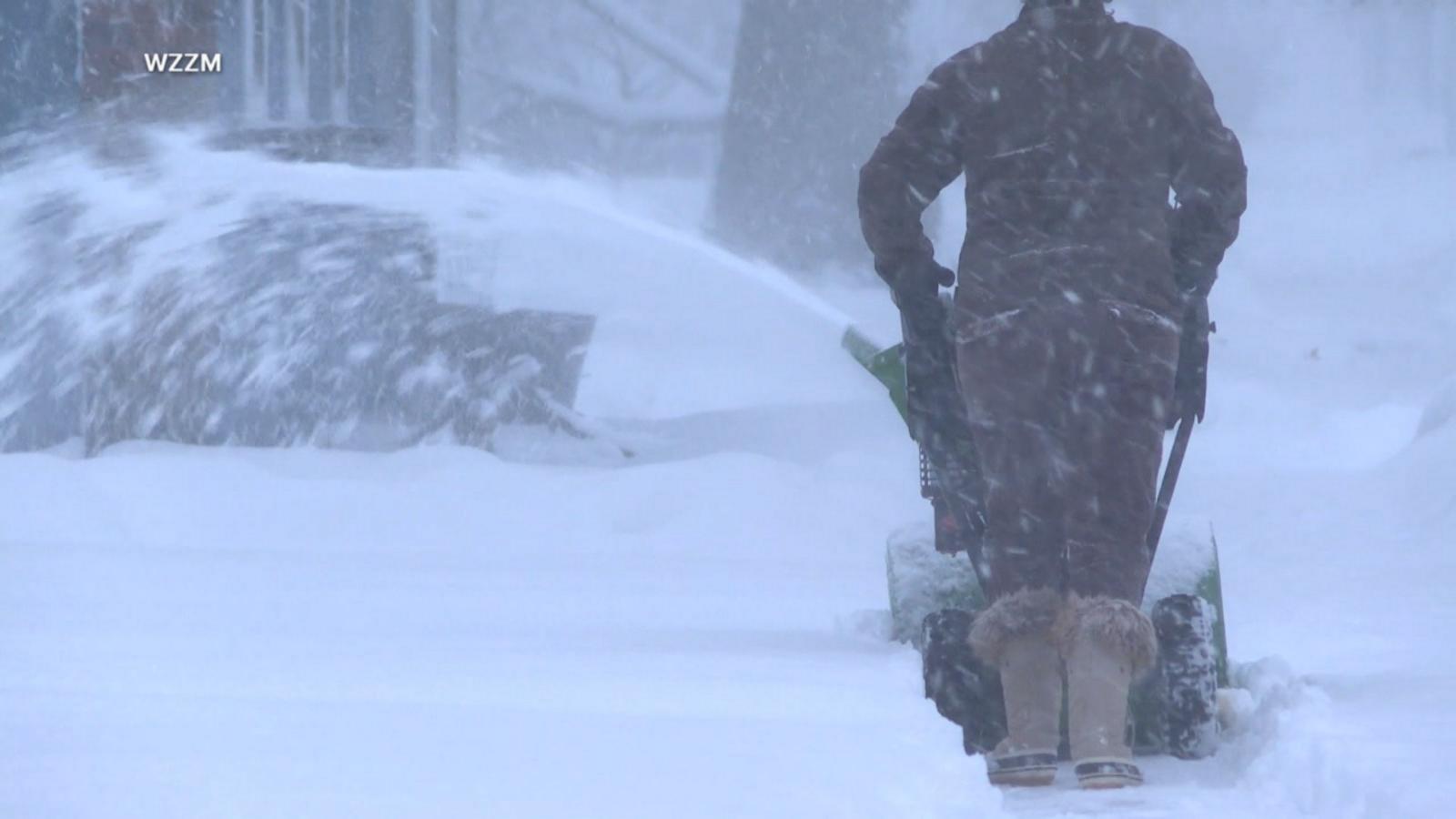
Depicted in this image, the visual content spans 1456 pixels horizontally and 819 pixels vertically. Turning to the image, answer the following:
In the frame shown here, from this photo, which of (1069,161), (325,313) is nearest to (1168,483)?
(1069,161)

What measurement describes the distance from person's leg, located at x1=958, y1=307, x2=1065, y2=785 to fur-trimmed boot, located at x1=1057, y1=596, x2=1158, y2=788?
0.21 ft

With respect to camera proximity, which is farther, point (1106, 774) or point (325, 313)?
point (325, 313)

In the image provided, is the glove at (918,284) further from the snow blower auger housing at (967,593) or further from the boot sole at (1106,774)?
the boot sole at (1106,774)

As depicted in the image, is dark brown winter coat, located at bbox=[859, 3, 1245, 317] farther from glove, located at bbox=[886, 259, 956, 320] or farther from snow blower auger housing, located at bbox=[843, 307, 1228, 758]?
snow blower auger housing, located at bbox=[843, 307, 1228, 758]

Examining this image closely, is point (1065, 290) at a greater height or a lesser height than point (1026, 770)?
greater

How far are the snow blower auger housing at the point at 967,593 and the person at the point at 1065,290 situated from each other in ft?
0.40

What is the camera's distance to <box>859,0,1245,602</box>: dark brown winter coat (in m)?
2.92

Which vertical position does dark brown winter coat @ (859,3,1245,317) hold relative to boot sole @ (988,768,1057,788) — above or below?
above

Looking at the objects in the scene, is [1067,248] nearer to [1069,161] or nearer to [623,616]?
[1069,161]

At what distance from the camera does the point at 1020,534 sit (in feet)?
9.71

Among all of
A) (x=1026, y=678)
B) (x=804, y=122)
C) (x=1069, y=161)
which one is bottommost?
(x=1026, y=678)

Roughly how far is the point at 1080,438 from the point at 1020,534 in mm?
181

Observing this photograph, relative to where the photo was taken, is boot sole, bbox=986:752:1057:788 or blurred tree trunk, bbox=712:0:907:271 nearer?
boot sole, bbox=986:752:1057:788

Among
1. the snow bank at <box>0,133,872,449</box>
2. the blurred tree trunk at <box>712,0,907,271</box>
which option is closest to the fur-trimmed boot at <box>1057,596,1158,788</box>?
the snow bank at <box>0,133,872,449</box>
